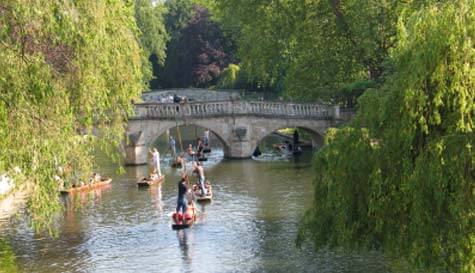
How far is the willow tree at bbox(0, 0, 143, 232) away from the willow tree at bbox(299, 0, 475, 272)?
409 cm

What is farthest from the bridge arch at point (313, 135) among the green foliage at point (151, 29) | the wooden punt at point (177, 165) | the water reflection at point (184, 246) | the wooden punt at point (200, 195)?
the green foliage at point (151, 29)

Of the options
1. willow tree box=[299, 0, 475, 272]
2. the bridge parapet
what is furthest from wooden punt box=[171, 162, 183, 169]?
willow tree box=[299, 0, 475, 272]

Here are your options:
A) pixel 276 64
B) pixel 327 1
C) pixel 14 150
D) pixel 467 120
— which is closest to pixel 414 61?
pixel 467 120

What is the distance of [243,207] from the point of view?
22.8m

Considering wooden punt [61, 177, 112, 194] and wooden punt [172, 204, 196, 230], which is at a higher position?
wooden punt [61, 177, 112, 194]

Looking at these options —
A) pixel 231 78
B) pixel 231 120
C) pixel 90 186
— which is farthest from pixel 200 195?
pixel 231 78

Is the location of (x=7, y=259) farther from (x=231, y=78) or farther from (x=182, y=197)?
(x=231, y=78)

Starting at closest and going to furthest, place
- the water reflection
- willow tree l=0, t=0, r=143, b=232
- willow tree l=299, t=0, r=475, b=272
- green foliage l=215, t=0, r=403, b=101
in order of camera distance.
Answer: willow tree l=299, t=0, r=475, b=272 → willow tree l=0, t=0, r=143, b=232 → the water reflection → green foliage l=215, t=0, r=403, b=101

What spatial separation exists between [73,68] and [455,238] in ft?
21.4

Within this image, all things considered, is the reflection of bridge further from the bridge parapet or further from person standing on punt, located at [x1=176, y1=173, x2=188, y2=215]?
person standing on punt, located at [x1=176, y1=173, x2=188, y2=215]

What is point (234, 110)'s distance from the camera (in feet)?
117

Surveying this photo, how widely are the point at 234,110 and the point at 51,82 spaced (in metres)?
22.8

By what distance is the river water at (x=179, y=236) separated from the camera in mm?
16406

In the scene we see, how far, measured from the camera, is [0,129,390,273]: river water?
16406mm
